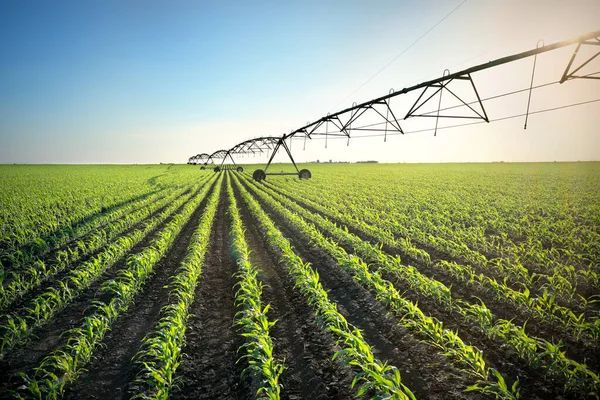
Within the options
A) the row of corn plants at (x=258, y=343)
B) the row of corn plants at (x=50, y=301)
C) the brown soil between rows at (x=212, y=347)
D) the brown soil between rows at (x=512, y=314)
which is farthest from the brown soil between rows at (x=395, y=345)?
the row of corn plants at (x=50, y=301)

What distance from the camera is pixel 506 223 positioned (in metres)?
12.8

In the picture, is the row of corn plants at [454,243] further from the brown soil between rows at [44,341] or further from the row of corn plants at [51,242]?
the row of corn plants at [51,242]

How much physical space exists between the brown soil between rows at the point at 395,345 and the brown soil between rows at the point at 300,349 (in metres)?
0.77

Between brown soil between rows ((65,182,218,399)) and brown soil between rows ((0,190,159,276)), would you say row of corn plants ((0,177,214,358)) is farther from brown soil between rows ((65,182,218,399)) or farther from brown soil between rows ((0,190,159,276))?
brown soil between rows ((0,190,159,276))

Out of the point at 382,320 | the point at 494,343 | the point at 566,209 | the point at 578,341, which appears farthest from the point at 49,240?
the point at 566,209

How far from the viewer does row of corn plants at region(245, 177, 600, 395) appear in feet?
11.7

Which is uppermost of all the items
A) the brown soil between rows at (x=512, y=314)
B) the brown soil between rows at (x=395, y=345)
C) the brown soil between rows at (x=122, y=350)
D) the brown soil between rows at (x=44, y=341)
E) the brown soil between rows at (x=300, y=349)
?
the brown soil between rows at (x=44, y=341)

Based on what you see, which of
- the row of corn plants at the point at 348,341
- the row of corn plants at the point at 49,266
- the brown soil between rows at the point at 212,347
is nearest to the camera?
the row of corn plants at the point at 348,341

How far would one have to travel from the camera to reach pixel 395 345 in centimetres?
464

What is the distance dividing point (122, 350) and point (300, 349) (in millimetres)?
2895

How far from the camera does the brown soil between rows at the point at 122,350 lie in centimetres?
369

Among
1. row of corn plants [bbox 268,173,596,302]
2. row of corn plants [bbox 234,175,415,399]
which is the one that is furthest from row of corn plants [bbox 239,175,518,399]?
row of corn plants [bbox 268,173,596,302]

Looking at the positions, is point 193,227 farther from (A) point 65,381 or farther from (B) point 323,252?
(A) point 65,381

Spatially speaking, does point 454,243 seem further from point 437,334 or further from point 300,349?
point 300,349
